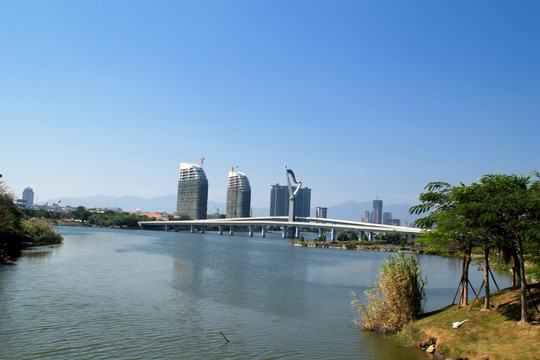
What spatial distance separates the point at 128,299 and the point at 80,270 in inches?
635

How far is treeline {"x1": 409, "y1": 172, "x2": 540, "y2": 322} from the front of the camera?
16797 millimetres

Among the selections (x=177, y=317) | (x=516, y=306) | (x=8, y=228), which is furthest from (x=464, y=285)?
(x=8, y=228)

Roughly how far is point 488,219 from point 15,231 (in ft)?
185

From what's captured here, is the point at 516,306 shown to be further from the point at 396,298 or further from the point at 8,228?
the point at 8,228

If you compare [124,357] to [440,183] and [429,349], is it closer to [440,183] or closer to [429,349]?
[429,349]

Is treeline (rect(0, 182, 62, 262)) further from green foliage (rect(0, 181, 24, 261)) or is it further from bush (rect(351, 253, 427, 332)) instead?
bush (rect(351, 253, 427, 332))

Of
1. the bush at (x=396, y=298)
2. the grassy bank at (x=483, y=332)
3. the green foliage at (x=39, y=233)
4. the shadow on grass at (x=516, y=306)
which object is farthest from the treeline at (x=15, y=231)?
the shadow on grass at (x=516, y=306)

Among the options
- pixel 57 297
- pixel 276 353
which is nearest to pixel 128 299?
pixel 57 297

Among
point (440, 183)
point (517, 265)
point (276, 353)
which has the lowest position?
point (276, 353)

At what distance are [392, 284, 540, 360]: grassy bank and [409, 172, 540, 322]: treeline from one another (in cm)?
63

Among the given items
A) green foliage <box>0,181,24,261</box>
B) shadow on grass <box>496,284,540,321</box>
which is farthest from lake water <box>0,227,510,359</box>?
green foliage <box>0,181,24,261</box>

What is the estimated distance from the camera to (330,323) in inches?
915

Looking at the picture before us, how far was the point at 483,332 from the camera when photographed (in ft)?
56.5

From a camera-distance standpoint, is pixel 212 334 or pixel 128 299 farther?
pixel 128 299
